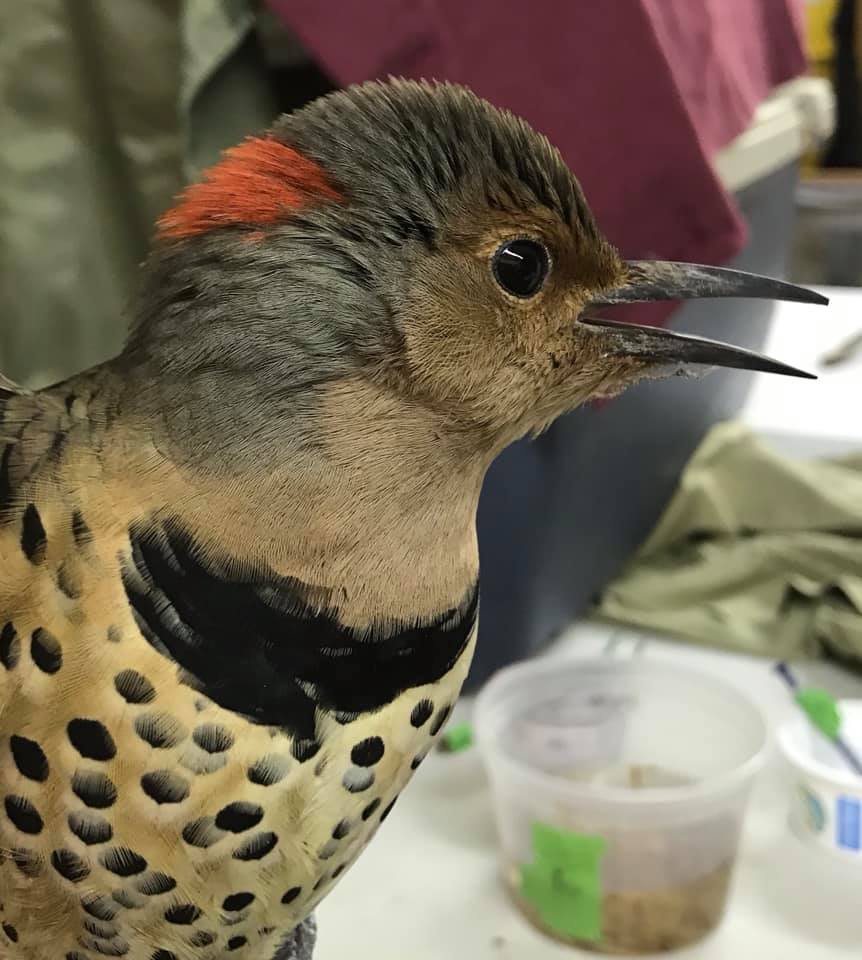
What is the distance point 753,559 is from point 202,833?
664 mm

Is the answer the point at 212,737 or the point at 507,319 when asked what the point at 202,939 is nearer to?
the point at 212,737

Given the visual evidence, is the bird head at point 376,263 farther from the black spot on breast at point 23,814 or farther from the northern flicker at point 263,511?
the black spot on breast at point 23,814

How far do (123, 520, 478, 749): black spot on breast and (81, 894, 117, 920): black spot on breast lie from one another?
8 cm

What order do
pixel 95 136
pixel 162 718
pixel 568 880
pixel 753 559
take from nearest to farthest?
1. pixel 162 718
2. pixel 568 880
3. pixel 95 136
4. pixel 753 559

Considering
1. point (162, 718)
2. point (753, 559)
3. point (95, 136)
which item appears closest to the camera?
point (162, 718)

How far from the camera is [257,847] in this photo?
0.31 meters

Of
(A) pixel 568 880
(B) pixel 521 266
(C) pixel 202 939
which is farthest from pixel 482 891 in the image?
(B) pixel 521 266

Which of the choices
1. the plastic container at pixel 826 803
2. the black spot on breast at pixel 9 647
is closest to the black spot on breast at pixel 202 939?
the black spot on breast at pixel 9 647

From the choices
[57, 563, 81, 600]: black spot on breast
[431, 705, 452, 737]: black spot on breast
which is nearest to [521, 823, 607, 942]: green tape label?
[431, 705, 452, 737]: black spot on breast

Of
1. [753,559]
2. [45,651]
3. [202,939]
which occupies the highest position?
[45,651]

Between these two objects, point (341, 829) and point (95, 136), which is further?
point (95, 136)

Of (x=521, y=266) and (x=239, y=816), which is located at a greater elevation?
A: (x=521, y=266)

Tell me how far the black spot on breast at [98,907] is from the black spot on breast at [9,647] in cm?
7

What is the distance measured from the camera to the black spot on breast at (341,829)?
32 cm
